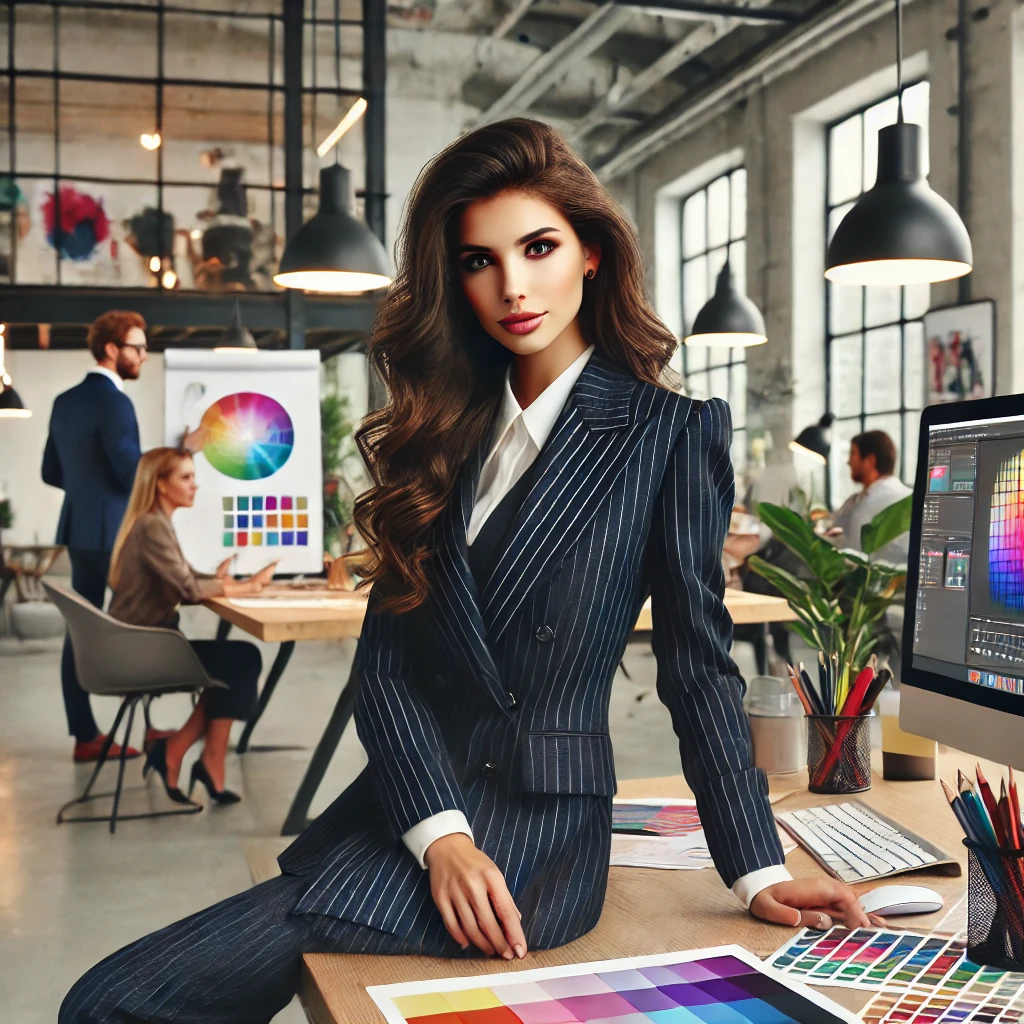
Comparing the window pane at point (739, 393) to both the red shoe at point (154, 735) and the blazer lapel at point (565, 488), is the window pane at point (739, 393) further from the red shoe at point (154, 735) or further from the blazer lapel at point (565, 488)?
the blazer lapel at point (565, 488)

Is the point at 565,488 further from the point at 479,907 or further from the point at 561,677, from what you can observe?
the point at 479,907

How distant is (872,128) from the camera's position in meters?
7.82

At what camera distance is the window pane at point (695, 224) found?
9.40 metres

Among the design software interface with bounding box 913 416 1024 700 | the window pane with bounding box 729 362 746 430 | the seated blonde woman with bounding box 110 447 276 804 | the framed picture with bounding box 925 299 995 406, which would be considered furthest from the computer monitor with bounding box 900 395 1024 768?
the window pane with bounding box 729 362 746 430

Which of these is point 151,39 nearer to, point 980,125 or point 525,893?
point 980,125

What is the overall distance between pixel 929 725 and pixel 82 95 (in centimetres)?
734

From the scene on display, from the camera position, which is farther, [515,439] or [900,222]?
[900,222]

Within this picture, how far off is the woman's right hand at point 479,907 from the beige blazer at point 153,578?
380 centimetres

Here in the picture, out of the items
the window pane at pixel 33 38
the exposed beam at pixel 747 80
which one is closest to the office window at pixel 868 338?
the exposed beam at pixel 747 80

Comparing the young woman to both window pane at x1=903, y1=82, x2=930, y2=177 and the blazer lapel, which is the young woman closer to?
the blazer lapel

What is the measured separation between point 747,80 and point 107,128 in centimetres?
457

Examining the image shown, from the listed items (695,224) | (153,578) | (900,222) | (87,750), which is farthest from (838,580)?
(695,224)

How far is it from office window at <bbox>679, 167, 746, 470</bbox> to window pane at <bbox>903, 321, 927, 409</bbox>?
155 cm

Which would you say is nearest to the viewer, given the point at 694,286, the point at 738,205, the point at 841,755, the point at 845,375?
the point at 841,755
